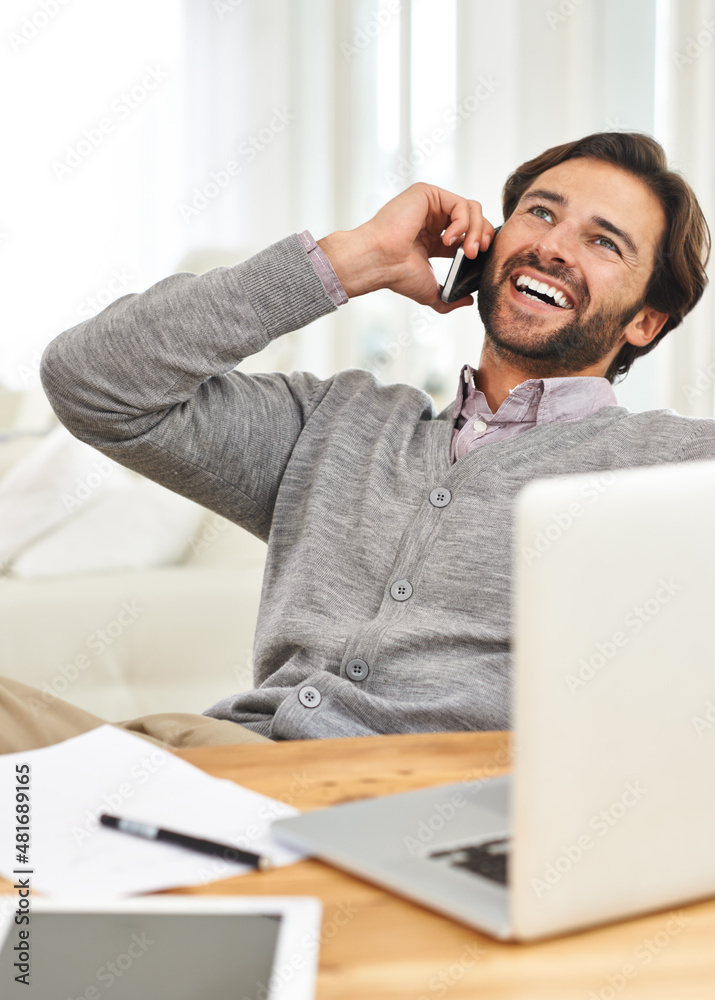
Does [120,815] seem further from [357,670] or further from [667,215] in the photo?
[667,215]

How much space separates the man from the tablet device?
19.7 inches

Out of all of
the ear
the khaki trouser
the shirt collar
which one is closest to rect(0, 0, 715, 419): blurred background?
the ear

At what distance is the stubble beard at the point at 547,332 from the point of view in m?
1.39

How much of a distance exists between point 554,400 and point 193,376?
462 mm

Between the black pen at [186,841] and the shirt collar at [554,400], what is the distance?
876 mm

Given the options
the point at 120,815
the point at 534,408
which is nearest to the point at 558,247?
the point at 534,408

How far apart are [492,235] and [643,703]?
43.9 inches

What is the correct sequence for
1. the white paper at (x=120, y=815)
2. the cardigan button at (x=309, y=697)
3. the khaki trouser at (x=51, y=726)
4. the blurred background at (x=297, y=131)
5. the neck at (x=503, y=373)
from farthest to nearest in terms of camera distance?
the blurred background at (x=297, y=131)
the neck at (x=503, y=373)
the cardigan button at (x=309, y=697)
the khaki trouser at (x=51, y=726)
the white paper at (x=120, y=815)

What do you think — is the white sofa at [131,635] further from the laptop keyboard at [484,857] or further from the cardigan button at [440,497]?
the laptop keyboard at [484,857]

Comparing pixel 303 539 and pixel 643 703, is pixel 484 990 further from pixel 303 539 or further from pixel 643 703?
pixel 303 539

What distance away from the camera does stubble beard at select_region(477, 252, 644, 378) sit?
139cm

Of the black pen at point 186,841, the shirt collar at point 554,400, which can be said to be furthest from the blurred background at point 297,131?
the black pen at point 186,841

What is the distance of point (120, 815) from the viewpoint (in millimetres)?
590

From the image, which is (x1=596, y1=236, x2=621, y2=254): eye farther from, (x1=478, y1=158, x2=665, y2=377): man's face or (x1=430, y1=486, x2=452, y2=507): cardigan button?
(x1=430, y1=486, x2=452, y2=507): cardigan button
